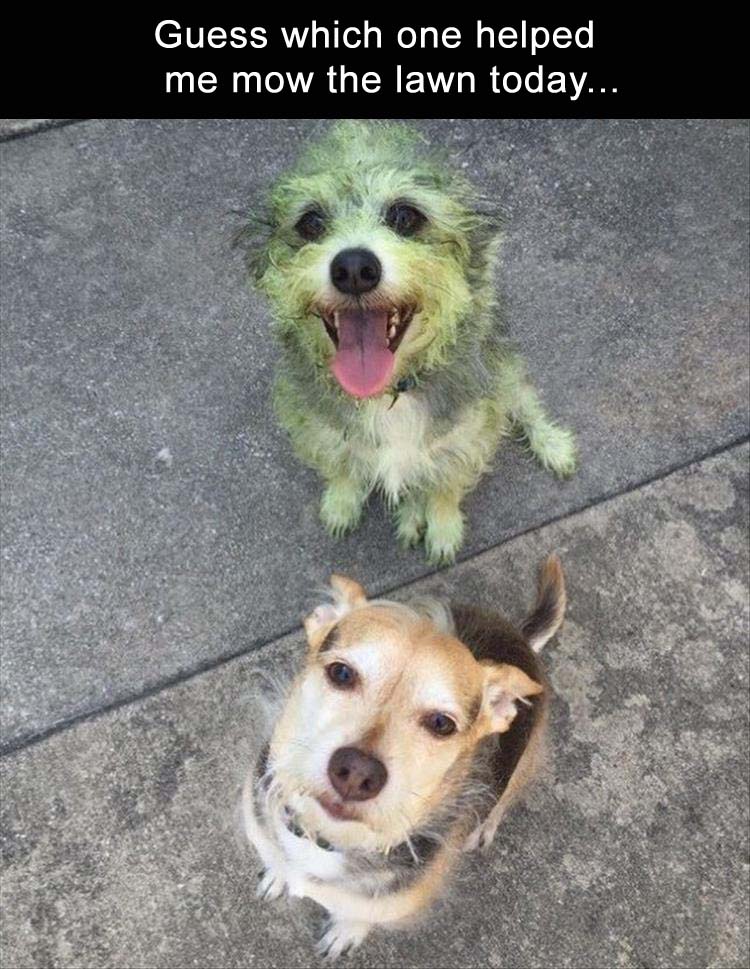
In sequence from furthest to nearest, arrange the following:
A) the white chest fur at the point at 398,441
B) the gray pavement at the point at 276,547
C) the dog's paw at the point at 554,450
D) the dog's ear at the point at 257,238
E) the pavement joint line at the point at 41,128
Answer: the pavement joint line at the point at 41,128 → the dog's paw at the point at 554,450 → the gray pavement at the point at 276,547 → the white chest fur at the point at 398,441 → the dog's ear at the point at 257,238

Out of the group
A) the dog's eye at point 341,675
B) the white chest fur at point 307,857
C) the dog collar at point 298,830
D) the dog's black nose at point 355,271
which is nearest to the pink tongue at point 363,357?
the dog's black nose at point 355,271

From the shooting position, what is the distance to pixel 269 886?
310 cm

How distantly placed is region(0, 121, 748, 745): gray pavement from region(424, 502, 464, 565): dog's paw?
0.31 feet

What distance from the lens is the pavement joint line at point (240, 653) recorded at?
333cm

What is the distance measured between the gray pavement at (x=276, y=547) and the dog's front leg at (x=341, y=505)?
0.07m

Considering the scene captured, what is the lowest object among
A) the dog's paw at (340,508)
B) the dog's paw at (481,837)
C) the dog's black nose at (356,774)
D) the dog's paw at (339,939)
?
→ the dog's paw at (339,939)

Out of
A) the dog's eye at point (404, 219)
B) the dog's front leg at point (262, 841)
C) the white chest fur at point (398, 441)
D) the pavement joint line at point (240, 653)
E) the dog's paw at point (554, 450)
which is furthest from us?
the dog's paw at point (554, 450)

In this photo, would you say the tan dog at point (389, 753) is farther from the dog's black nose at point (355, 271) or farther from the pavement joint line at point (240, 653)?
the dog's black nose at point (355, 271)

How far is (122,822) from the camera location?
321 cm

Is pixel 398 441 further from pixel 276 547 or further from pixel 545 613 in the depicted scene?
pixel 276 547

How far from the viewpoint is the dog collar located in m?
2.40
